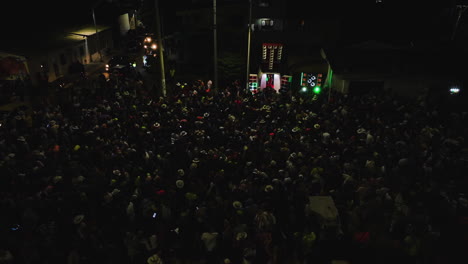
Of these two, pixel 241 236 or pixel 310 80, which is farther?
pixel 310 80

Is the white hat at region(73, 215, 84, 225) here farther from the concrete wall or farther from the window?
the window

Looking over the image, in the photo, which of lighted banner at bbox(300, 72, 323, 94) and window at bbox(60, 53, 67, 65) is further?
window at bbox(60, 53, 67, 65)

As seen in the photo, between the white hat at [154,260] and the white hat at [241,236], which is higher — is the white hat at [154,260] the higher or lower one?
the lower one

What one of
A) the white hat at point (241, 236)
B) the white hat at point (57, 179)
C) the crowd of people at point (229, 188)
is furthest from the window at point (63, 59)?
the white hat at point (241, 236)

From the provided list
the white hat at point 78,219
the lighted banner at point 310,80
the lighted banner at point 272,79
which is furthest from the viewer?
the lighted banner at point 272,79

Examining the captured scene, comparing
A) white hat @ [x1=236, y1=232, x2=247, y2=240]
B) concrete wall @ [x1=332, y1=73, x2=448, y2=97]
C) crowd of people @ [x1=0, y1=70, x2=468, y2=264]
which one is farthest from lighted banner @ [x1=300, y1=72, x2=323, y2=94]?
white hat @ [x1=236, y1=232, x2=247, y2=240]

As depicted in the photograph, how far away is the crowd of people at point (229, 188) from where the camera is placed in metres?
7.21

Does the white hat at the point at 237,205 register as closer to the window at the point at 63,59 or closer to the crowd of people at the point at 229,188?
the crowd of people at the point at 229,188

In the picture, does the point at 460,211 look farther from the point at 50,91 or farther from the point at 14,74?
the point at 14,74

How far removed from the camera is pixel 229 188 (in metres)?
9.09

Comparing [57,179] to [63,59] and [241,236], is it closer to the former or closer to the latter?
[241,236]

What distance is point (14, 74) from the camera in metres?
21.0

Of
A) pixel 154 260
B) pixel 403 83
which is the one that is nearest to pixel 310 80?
pixel 403 83

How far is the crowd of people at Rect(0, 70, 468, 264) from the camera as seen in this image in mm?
7211
